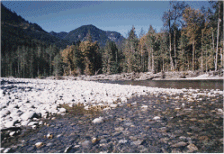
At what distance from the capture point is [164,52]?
3481cm

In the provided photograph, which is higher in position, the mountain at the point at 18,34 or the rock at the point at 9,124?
the mountain at the point at 18,34

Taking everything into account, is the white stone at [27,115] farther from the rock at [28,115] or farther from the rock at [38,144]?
the rock at [38,144]

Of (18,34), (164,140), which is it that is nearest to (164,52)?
(164,140)

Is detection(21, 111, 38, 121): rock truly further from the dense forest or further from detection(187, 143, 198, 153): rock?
the dense forest

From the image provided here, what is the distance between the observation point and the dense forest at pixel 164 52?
82.3 ft

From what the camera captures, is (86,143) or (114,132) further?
(114,132)

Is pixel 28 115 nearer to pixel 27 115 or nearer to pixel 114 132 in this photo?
pixel 27 115

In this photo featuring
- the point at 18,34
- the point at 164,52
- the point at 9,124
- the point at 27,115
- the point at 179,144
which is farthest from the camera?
the point at 18,34

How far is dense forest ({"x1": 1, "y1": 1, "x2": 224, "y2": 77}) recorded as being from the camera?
82.3 ft

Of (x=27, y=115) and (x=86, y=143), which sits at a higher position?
(x=27, y=115)

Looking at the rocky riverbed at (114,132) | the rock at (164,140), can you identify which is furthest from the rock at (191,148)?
the rock at (164,140)

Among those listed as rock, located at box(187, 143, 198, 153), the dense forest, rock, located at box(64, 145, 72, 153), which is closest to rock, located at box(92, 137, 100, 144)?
rock, located at box(64, 145, 72, 153)

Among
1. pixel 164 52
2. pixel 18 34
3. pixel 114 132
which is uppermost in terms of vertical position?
pixel 18 34

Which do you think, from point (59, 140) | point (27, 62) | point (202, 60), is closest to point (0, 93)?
point (59, 140)
